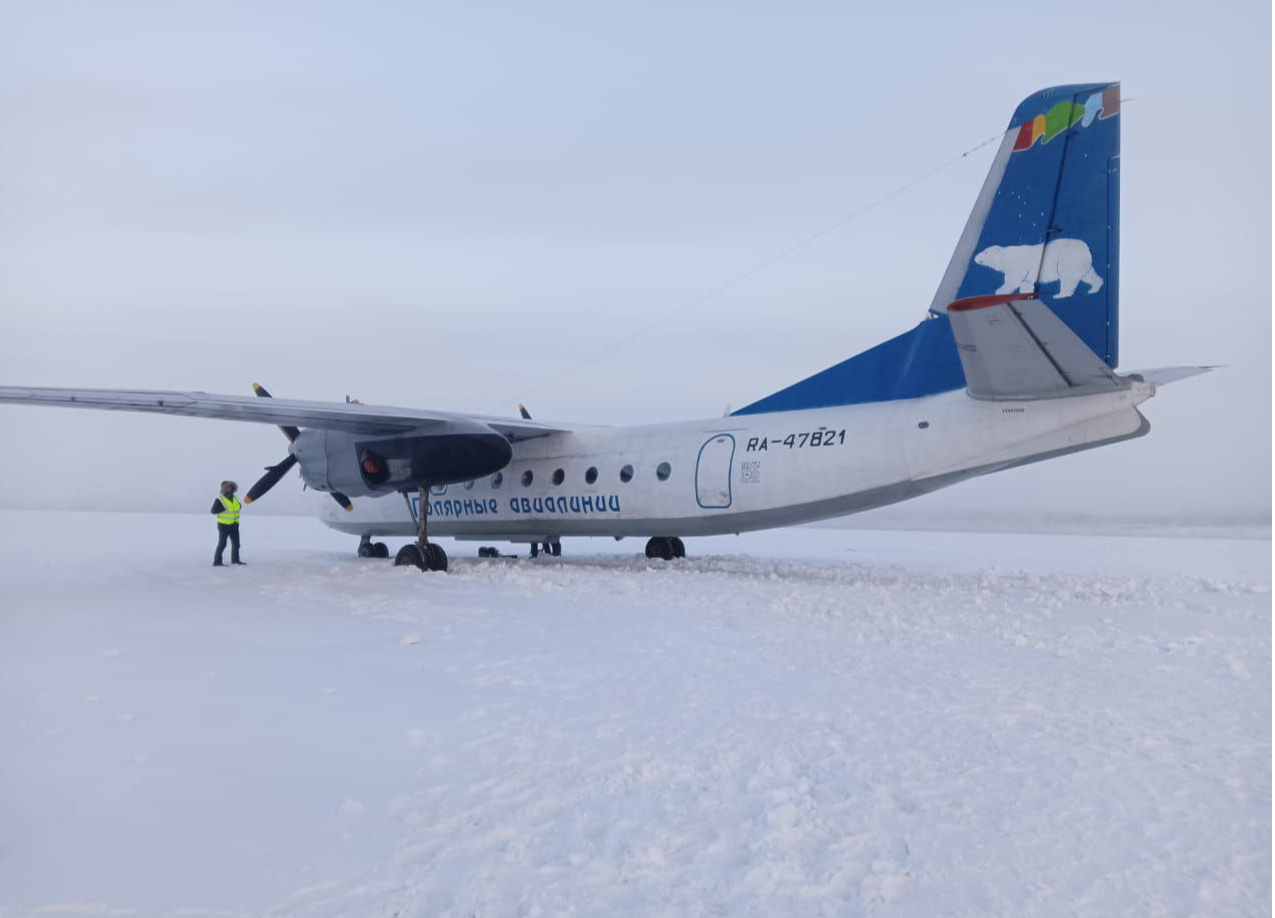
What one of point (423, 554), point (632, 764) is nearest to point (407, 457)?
point (423, 554)

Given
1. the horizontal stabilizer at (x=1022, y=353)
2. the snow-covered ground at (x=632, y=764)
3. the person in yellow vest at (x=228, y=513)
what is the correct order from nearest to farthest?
the snow-covered ground at (x=632, y=764) < the horizontal stabilizer at (x=1022, y=353) < the person in yellow vest at (x=228, y=513)

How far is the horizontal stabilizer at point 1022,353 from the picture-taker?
8617 mm

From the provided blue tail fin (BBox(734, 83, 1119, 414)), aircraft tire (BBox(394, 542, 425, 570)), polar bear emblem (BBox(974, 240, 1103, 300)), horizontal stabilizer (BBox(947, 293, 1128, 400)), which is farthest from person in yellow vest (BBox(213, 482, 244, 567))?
polar bear emblem (BBox(974, 240, 1103, 300))

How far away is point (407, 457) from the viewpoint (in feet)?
47.1

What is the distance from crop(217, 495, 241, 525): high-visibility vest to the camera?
14602 mm

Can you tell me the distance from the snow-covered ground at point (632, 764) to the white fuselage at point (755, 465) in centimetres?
258

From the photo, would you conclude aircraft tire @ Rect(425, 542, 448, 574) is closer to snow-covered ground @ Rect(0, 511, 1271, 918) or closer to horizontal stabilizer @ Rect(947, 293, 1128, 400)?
snow-covered ground @ Rect(0, 511, 1271, 918)

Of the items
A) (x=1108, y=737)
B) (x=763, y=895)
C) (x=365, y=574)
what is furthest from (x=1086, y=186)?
(x=365, y=574)

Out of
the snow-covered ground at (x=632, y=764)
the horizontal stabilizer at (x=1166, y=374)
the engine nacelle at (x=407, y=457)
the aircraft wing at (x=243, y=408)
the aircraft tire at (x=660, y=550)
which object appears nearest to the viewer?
the snow-covered ground at (x=632, y=764)

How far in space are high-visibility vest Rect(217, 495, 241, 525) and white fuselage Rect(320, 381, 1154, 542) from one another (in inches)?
147

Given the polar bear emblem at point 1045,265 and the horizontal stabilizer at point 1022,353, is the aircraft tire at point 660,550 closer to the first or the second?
the horizontal stabilizer at point 1022,353

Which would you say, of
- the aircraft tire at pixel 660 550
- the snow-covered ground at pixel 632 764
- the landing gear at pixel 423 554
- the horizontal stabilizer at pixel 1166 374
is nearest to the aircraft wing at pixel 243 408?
the landing gear at pixel 423 554

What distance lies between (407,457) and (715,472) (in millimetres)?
4840

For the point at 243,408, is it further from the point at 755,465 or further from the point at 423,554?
the point at 755,465
